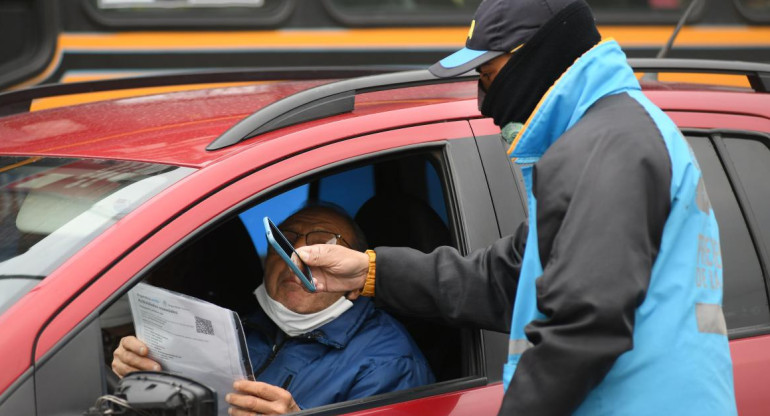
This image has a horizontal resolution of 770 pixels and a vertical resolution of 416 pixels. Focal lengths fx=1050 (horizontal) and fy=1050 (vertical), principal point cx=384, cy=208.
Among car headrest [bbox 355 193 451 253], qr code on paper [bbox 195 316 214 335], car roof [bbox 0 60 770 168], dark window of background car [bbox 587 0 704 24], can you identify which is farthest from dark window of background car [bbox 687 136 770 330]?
dark window of background car [bbox 587 0 704 24]

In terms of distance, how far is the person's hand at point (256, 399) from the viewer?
7.42 feet

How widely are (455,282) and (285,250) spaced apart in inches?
15.7

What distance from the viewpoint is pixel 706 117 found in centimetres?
272

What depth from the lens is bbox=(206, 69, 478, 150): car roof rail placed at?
230 cm

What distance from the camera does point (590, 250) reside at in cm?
176

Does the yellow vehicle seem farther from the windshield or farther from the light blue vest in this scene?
the light blue vest

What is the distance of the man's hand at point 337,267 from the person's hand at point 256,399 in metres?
0.32

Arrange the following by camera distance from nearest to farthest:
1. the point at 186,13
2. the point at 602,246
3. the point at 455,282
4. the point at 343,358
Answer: the point at 602,246
the point at 455,282
the point at 343,358
the point at 186,13

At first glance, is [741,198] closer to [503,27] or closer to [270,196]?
[503,27]

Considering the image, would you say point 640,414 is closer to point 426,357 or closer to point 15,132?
point 426,357

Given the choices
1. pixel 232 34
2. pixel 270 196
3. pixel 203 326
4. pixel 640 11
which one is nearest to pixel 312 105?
pixel 270 196

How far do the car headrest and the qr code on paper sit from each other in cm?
85

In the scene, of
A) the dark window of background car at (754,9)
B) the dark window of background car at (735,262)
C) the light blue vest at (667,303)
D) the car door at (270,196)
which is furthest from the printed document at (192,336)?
the dark window of background car at (754,9)

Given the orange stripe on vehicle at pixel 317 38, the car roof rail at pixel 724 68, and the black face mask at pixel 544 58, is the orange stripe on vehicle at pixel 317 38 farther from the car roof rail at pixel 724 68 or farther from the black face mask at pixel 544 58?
the black face mask at pixel 544 58
